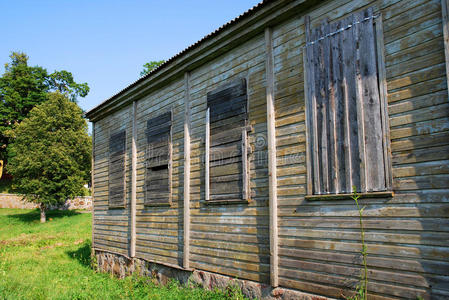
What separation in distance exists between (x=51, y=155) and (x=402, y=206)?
2728 cm

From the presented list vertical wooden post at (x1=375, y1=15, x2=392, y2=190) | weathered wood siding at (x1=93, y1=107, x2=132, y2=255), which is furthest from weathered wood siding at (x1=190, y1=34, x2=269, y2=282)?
weathered wood siding at (x1=93, y1=107, x2=132, y2=255)

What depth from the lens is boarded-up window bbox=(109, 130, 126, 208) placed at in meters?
10.7

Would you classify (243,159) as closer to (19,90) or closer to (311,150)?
(311,150)

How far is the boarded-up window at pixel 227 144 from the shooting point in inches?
253

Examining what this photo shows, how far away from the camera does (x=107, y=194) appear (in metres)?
11.6

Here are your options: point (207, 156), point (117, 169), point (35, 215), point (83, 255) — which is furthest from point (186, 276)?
point (35, 215)

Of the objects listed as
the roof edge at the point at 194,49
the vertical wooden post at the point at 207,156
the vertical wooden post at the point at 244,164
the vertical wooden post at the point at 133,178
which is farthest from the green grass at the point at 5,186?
the vertical wooden post at the point at 244,164

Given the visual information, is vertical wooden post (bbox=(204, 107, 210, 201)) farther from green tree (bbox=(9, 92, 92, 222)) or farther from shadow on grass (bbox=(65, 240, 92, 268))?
green tree (bbox=(9, 92, 92, 222))

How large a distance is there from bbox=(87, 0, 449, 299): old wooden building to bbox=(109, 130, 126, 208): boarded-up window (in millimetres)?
2221

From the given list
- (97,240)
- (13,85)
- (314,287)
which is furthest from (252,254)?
(13,85)

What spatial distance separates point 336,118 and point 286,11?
201 centimetres

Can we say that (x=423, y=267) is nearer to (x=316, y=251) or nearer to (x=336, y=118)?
(x=316, y=251)

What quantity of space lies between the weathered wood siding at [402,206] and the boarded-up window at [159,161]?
13.3 feet

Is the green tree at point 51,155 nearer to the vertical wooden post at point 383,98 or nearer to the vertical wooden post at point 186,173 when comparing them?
the vertical wooden post at point 186,173
